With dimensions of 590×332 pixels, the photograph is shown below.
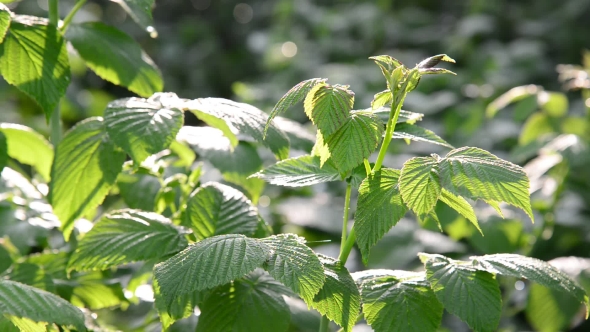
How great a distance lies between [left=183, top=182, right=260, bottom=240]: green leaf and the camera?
92 centimetres

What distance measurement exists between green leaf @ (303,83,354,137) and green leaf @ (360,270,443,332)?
0.67 ft

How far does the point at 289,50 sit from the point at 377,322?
119 inches

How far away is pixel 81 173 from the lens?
3.07 feet

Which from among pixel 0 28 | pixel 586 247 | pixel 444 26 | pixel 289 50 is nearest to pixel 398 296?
pixel 0 28

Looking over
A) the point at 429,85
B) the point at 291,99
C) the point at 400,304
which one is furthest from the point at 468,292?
the point at 429,85

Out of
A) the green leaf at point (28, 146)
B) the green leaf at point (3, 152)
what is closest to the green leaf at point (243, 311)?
the green leaf at point (3, 152)

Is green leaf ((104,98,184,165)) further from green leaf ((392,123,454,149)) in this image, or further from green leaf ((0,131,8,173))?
green leaf ((392,123,454,149))

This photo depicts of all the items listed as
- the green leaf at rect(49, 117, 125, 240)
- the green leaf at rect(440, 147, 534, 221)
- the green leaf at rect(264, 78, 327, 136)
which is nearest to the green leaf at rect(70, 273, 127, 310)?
the green leaf at rect(49, 117, 125, 240)

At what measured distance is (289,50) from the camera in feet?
12.0

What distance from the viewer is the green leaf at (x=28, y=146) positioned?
3.77 feet

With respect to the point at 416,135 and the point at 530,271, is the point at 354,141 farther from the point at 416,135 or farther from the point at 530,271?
the point at 530,271

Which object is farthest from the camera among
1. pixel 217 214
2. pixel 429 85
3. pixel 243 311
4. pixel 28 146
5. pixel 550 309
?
pixel 429 85

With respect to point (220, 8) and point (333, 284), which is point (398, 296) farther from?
point (220, 8)

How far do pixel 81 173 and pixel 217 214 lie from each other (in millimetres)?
207
